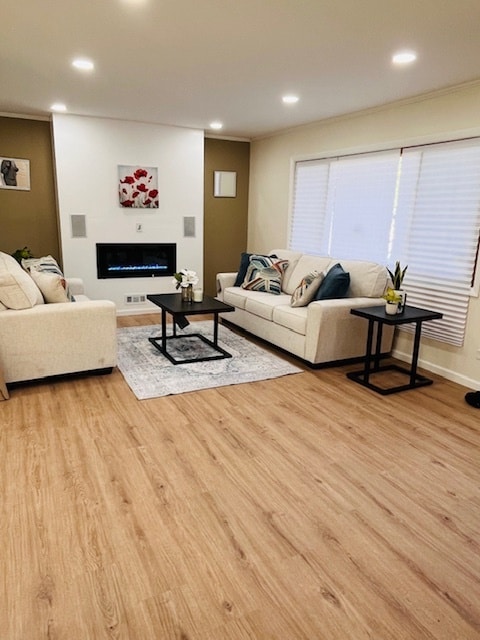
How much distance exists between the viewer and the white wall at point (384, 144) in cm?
378

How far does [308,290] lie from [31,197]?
3799mm

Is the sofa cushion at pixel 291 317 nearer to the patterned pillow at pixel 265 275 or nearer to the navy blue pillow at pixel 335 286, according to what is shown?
the navy blue pillow at pixel 335 286

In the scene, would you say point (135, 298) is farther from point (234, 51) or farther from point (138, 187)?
point (234, 51)

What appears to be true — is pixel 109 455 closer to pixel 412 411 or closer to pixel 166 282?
pixel 412 411

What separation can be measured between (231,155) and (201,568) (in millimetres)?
6032

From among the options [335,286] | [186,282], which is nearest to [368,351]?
[335,286]

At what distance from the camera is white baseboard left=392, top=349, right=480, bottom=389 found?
3.85 metres

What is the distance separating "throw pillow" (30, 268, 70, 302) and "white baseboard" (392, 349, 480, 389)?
10.7ft

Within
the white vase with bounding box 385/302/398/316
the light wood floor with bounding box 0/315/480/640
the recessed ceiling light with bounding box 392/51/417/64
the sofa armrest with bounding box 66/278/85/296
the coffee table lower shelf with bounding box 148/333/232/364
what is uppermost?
the recessed ceiling light with bounding box 392/51/417/64

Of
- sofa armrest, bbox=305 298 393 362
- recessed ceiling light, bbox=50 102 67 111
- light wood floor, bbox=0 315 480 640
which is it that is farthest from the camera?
recessed ceiling light, bbox=50 102 67 111

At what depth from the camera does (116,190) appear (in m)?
5.76

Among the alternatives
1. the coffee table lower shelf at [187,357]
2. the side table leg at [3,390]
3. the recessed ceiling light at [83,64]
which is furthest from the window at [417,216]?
the side table leg at [3,390]

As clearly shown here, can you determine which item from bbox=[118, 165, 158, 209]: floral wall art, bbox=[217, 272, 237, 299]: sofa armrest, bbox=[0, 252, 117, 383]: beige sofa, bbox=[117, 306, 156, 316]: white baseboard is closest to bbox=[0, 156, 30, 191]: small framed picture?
bbox=[118, 165, 158, 209]: floral wall art

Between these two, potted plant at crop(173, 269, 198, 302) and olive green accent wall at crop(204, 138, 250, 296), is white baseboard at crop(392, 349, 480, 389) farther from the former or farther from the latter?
olive green accent wall at crop(204, 138, 250, 296)
